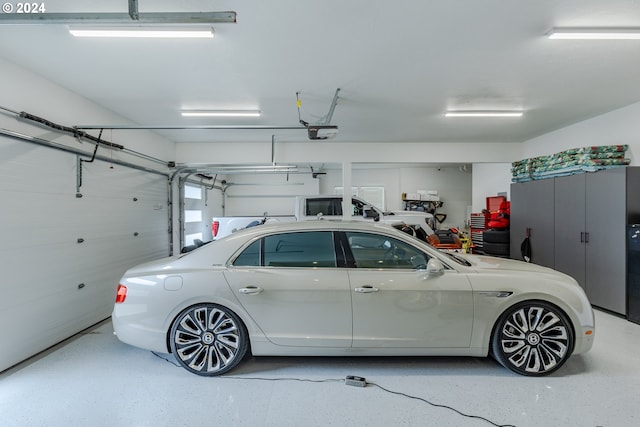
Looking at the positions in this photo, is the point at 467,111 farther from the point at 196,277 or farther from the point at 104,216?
the point at 104,216

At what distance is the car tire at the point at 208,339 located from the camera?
2.35 metres

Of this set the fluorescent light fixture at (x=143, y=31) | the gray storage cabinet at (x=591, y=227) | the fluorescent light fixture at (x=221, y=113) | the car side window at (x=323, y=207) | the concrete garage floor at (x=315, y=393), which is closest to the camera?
the concrete garage floor at (x=315, y=393)

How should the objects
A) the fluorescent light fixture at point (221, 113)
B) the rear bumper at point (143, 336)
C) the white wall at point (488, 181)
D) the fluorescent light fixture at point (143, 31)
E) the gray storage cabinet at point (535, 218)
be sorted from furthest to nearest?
the white wall at point (488, 181)
the gray storage cabinet at point (535, 218)
the fluorescent light fixture at point (221, 113)
the rear bumper at point (143, 336)
the fluorescent light fixture at point (143, 31)

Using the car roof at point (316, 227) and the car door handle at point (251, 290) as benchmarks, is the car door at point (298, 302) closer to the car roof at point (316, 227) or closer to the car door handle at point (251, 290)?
the car door handle at point (251, 290)

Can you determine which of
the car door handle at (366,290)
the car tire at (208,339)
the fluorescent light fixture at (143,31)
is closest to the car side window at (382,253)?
the car door handle at (366,290)

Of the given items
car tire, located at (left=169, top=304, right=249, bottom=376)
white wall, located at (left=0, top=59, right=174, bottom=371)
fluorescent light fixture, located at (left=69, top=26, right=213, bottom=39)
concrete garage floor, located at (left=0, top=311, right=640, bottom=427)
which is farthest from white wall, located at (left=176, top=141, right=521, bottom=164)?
concrete garage floor, located at (left=0, top=311, right=640, bottom=427)

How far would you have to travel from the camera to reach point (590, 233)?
13.3 feet

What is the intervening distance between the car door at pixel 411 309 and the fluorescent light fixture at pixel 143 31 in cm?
248

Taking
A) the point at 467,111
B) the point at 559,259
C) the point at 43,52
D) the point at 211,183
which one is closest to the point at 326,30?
the point at 43,52

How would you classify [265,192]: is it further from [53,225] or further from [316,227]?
[316,227]

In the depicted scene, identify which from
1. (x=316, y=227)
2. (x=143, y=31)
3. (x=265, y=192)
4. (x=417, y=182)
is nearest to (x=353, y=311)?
(x=316, y=227)

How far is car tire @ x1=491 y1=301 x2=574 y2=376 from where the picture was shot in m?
2.29

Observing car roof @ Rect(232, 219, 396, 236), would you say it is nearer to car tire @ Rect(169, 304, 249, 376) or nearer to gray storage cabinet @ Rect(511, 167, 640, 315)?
car tire @ Rect(169, 304, 249, 376)

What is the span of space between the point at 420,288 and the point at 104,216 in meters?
4.17
